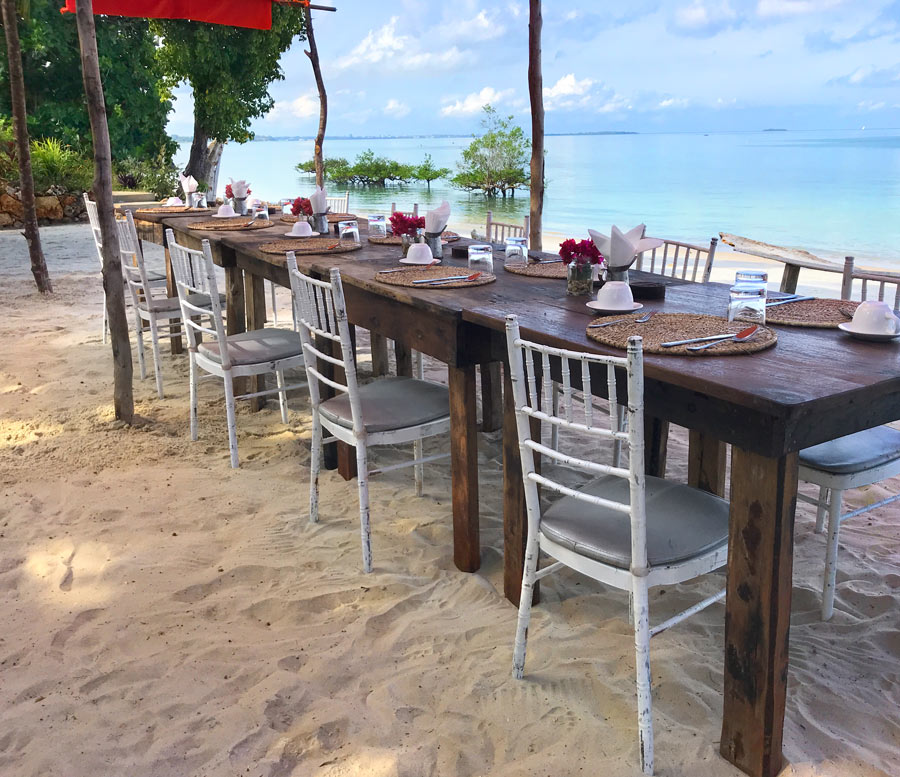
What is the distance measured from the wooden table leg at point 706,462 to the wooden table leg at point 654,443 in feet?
0.65

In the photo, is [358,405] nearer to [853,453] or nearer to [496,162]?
[853,453]

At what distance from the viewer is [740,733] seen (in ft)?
5.21

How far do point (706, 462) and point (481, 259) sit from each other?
3.56ft

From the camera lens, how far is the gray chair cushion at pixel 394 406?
2479mm

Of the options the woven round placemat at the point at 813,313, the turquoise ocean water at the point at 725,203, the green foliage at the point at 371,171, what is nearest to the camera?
the woven round placemat at the point at 813,313

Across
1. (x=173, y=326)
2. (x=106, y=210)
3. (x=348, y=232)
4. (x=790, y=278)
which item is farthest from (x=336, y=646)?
(x=173, y=326)

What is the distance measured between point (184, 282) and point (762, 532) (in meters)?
2.62

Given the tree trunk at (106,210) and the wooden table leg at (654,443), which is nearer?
the wooden table leg at (654,443)

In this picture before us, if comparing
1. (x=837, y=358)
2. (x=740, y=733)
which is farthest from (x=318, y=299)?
(x=740, y=733)

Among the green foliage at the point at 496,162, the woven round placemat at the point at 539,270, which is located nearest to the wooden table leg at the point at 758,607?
the woven round placemat at the point at 539,270

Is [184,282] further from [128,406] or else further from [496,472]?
[496,472]

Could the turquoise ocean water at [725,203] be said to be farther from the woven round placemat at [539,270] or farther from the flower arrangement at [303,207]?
the woven round placemat at [539,270]

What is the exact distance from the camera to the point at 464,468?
238 centimetres

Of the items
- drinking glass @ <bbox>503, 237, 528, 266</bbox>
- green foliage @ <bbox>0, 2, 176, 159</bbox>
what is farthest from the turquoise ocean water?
drinking glass @ <bbox>503, 237, 528, 266</bbox>
